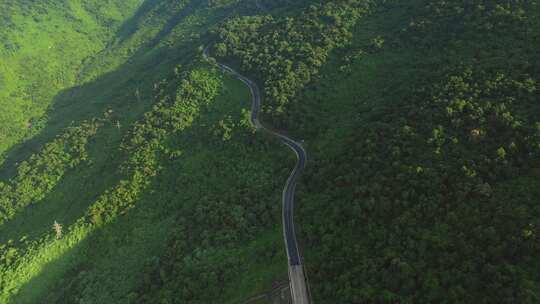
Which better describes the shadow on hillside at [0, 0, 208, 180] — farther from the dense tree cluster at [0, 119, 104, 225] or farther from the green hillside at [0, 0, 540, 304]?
the dense tree cluster at [0, 119, 104, 225]

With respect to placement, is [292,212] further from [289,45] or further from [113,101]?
[113,101]

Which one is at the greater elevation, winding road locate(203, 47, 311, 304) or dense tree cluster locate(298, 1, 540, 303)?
dense tree cluster locate(298, 1, 540, 303)

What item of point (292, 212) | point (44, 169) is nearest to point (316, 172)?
point (292, 212)

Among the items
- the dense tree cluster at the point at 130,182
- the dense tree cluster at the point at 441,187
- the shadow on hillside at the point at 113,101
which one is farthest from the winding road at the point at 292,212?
the shadow on hillside at the point at 113,101

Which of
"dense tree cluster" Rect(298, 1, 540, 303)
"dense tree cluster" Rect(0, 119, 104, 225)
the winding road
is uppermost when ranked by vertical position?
"dense tree cluster" Rect(298, 1, 540, 303)

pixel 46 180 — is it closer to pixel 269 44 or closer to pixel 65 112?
pixel 65 112

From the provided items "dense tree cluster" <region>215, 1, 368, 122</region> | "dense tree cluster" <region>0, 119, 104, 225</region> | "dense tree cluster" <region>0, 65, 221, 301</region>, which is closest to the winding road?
"dense tree cluster" <region>215, 1, 368, 122</region>

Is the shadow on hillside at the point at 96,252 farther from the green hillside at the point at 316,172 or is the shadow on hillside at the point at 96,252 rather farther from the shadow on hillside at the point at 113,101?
the shadow on hillside at the point at 113,101
